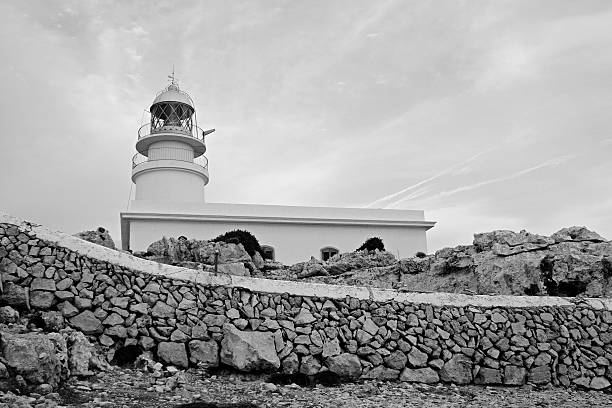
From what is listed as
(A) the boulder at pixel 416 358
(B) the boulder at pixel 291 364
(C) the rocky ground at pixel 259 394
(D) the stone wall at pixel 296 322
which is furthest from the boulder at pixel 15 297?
(A) the boulder at pixel 416 358

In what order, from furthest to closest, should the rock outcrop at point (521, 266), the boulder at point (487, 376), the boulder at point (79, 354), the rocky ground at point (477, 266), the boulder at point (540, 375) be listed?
the rocky ground at point (477, 266) < the rock outcrop at point (521, 266) < the boulder at point (540, 375) < the boulder at point (487, 376) < the boulder at point (79, 354)

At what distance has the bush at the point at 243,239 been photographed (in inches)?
877

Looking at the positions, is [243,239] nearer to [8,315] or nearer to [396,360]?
[396,360]

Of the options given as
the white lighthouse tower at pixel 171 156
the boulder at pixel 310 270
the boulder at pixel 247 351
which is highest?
the white lighthouse tower at pixel 171 156

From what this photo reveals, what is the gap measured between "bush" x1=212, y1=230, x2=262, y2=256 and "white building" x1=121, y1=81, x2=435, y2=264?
84 centimetres

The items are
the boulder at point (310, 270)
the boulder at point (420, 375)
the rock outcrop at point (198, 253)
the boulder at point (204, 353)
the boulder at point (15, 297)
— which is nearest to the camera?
the boulder at point (15, 297)

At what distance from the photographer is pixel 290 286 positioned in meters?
9.91

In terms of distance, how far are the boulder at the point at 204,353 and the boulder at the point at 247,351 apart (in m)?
0.12

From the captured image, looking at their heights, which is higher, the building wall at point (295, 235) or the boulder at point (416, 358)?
the building wall at point (295, 235)

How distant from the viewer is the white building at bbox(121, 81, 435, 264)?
24141mm

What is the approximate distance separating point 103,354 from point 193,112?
2214cm

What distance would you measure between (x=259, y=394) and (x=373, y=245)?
17886mm

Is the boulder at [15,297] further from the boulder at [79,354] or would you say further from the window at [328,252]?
the window at [328,252]

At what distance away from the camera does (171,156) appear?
27.5 m
